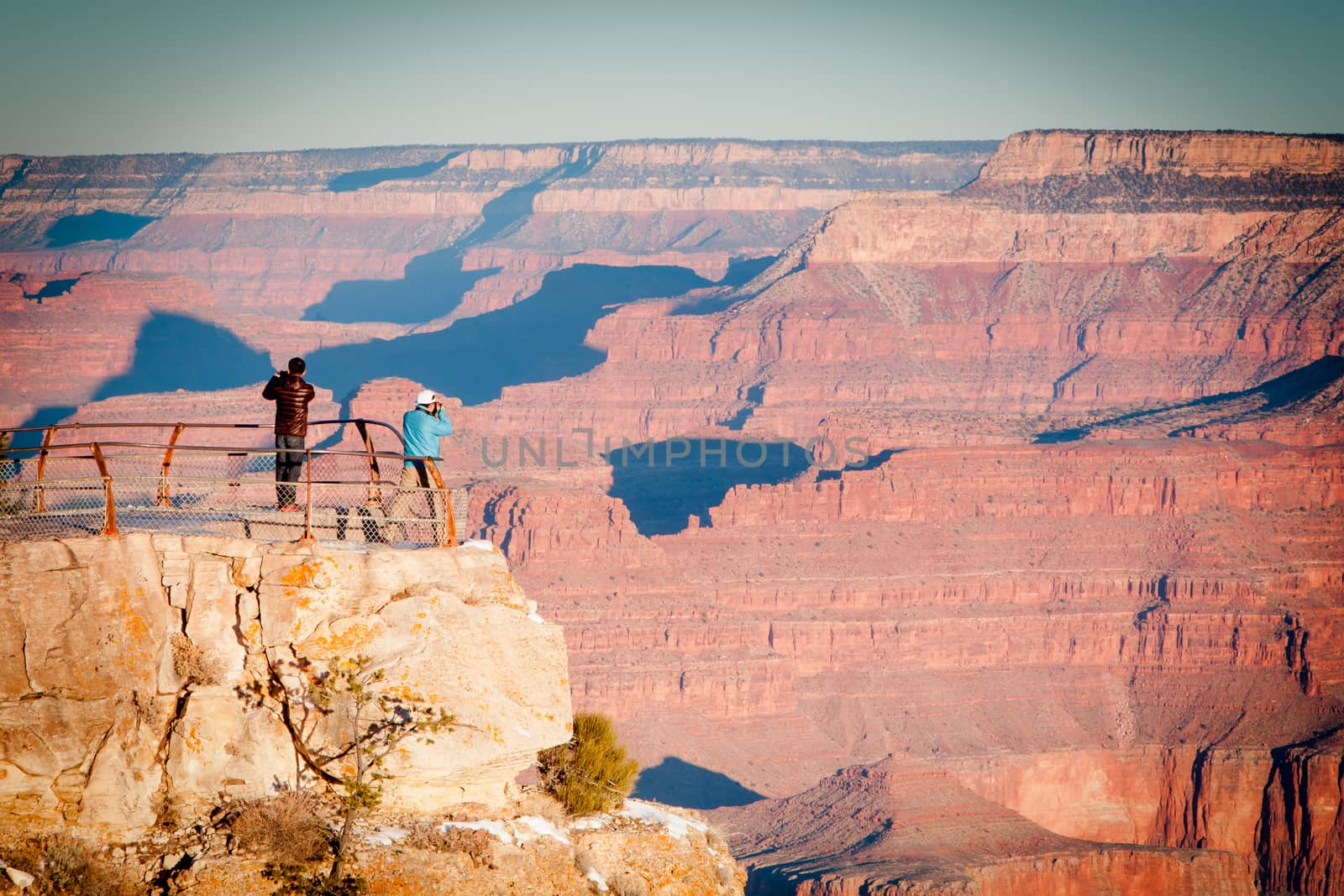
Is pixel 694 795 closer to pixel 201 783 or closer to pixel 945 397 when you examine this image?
pixel 201 783

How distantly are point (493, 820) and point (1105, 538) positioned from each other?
→ 86.4 meters

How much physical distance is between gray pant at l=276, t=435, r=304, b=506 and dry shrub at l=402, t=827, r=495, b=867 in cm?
427

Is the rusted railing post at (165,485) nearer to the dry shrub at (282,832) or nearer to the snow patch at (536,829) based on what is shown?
the dry shrub at (282,832)

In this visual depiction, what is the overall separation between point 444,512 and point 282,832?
3736 mm

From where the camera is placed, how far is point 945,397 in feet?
516

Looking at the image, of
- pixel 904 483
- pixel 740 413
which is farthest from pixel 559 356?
pixel 904 483

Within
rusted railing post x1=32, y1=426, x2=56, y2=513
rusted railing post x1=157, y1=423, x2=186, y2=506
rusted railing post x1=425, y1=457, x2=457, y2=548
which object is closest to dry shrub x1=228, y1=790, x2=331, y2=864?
rusted railing post x1=425, y1=457, x2=457, y2=548

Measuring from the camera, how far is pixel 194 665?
50.3ft

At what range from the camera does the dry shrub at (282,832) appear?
48.2ft

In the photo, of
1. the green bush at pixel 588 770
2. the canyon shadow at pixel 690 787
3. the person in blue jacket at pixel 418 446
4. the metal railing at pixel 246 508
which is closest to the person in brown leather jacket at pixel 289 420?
the metal railing at pixel 246 508

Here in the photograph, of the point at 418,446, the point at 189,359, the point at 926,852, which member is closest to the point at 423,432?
the point at 418,446

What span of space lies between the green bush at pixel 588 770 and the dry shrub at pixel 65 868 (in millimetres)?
4254

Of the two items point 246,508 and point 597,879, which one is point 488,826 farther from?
point 246,508

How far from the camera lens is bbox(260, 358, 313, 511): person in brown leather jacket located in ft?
61.0
